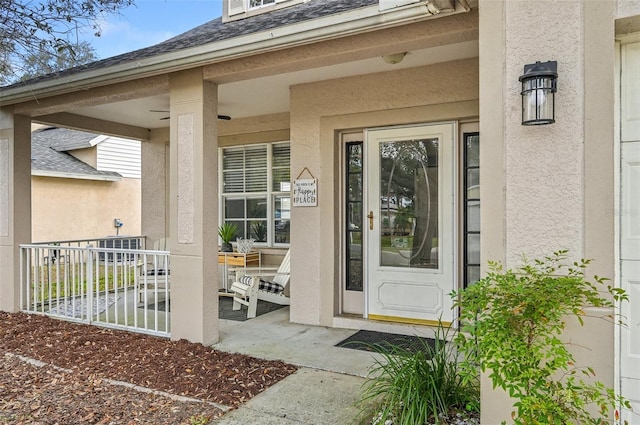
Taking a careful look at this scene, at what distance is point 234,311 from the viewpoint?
6.22 m

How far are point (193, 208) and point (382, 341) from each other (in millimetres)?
2446

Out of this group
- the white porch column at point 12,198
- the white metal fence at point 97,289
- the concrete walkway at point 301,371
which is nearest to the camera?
the concrete walkway at point 301,371

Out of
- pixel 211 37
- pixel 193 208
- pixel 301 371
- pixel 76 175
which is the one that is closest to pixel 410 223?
pixel 301 371

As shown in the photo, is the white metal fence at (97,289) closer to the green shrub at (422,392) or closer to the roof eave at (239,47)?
the roof eave at (239,47)

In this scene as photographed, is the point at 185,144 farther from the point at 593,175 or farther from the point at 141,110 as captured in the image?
the point at 593,175

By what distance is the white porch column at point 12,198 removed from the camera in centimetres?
609

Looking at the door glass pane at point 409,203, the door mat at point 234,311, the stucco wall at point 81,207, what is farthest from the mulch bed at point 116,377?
the stucco wall at point 81,207

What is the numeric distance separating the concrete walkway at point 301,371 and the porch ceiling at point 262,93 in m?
2.96

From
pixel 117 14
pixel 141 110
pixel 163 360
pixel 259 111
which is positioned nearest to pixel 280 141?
pixel 259 111

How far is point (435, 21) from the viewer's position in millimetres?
3375

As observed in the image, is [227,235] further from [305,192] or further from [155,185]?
[305,192]

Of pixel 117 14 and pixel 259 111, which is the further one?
pixel 259 111

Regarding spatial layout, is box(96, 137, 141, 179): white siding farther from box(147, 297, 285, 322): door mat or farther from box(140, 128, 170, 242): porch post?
box(147, 297, 285, 322): door mat

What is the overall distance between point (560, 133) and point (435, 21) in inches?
56.0
